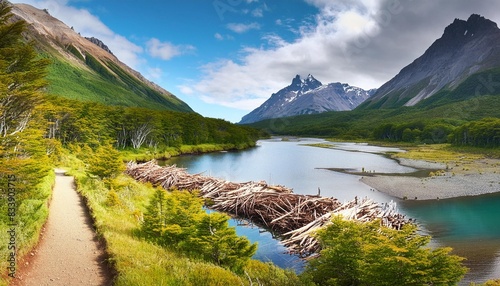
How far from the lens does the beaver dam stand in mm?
23188

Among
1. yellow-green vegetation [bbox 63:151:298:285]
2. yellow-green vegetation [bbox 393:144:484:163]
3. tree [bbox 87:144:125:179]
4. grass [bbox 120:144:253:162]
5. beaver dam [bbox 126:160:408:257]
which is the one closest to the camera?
yellow-green vegetation [bbox 63:151:298:285]

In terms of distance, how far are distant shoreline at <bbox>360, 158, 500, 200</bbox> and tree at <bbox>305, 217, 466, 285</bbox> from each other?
29712 millimetres

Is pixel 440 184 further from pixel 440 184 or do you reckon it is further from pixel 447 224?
pixel 447 224

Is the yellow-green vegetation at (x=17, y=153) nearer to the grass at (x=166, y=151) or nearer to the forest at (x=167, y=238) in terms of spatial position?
the forest at (x=167, y=238)

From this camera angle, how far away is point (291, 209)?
27.6 m

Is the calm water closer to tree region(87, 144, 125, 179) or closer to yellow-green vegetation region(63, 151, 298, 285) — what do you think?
yellow-green vegetation region(63, 151, 298, 285)

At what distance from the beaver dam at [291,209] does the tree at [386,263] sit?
26.1ft

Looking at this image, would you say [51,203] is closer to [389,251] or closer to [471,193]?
[389,251]

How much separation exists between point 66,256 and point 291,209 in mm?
18811

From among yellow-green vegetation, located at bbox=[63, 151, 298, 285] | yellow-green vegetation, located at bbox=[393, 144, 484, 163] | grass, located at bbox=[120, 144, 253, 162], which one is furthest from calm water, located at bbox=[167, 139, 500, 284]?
yellow-green vegetation, located at bbox=[393, 144, 484, 163]

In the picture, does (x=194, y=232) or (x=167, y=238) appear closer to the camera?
(x=194, y=232)

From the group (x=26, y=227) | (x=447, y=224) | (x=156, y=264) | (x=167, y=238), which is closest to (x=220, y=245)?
(x=167, y=238)

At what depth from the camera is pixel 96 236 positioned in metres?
15.1

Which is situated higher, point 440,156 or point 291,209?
point 440,156
